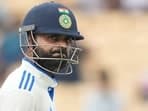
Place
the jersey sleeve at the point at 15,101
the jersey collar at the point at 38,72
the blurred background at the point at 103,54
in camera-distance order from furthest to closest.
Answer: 1. the blurred background at the point at 103,54
2. the jersey collar at the point at 38,72
3. the jersey sleeve at the point at 15,101

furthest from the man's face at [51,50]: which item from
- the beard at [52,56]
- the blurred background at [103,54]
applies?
the blurred background at [103,54]

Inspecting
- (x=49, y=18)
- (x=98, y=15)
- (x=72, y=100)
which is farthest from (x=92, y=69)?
(x=49, y=18)

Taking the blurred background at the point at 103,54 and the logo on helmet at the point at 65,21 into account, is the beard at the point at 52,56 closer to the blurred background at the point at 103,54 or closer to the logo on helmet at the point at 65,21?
the logo on helmet at the point at 65,21

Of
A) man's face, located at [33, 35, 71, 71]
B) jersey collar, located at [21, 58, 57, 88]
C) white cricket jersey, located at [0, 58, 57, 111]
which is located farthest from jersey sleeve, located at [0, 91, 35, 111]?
man's face, located at [33, 35, 71, 71]

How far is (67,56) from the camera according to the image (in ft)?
15.9

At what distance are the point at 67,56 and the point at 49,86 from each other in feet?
0.66

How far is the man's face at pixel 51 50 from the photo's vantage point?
15.6ft

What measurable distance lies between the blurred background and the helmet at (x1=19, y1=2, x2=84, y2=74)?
15.2 feet

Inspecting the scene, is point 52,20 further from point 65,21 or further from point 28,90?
point 28,90

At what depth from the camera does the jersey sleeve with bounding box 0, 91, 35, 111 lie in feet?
14.7

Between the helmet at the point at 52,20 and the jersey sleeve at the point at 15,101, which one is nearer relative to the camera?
the jersey sleeve at the point at 15,101

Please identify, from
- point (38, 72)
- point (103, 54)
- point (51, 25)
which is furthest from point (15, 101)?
point (103, 54)

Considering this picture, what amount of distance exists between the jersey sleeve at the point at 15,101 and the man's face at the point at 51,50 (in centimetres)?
32

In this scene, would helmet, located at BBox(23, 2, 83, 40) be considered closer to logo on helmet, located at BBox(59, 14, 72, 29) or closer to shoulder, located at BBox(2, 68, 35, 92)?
logo on helmet, located at BBox(59, 14, 72, 29)
